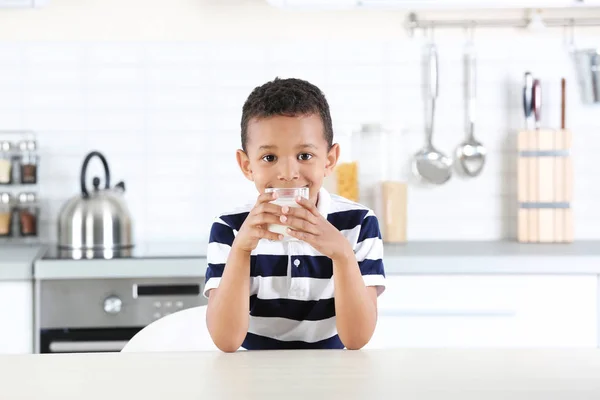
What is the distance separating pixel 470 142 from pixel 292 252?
5.06 ft

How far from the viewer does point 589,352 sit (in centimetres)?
112

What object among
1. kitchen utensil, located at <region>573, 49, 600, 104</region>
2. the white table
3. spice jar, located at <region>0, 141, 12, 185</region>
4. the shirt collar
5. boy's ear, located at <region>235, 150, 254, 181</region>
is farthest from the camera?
kitchen utensil, located at <region>573, 49, 600, 104</region>

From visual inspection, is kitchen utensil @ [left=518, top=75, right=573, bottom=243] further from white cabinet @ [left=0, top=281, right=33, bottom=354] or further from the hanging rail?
white cabinet @ [left=0, top=281, right=33, bottom=354]

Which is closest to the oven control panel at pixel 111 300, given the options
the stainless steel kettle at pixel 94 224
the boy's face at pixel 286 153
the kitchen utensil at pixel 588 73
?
the stainless steel kettle at pixel 94 224

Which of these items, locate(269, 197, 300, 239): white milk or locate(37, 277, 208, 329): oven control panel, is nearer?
locate(269, 197, 300, 239): white milk

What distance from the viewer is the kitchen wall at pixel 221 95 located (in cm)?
281

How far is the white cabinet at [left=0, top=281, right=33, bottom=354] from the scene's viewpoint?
2238 mm

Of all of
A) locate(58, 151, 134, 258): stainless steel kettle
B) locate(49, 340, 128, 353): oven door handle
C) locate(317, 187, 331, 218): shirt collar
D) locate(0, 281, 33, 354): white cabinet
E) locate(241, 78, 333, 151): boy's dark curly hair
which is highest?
locate(241, 78, 333, 151): boy's dark curly hair

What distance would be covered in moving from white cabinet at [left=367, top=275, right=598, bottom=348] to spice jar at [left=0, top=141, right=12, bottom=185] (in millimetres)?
1185

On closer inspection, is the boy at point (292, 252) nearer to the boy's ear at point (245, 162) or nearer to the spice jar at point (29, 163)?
the boy's ear at point (245, 162)

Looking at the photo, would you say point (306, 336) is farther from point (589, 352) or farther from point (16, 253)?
point (16, 253)

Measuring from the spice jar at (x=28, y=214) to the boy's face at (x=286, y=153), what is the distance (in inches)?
62.2

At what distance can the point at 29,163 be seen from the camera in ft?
8.71

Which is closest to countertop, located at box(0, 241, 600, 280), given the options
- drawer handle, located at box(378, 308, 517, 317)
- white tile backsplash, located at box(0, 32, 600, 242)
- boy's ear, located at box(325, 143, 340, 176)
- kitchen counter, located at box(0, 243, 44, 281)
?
kitchen counter, located at box(0, 243, 44, 281)
